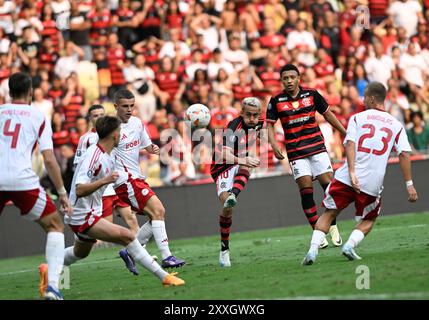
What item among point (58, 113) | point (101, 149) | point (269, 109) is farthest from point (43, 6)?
point (101, 149)

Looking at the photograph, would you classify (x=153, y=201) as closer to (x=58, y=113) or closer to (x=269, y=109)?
(x=269, y=109)

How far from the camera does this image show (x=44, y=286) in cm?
1069

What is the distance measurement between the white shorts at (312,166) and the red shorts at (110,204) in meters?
2.46

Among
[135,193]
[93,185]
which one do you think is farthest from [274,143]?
[93,185]

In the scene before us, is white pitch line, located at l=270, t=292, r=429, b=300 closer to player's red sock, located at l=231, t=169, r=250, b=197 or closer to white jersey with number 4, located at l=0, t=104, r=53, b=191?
white jersey with number 4, located at l=0, t=104, r=53, b=191

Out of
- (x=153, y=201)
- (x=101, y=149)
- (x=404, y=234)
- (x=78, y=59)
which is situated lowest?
(x=404, y=234)

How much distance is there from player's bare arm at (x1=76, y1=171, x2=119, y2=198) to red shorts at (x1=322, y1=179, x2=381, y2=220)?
2.88 meters

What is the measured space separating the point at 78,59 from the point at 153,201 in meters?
9.37

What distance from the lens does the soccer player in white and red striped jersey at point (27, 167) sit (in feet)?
32.5

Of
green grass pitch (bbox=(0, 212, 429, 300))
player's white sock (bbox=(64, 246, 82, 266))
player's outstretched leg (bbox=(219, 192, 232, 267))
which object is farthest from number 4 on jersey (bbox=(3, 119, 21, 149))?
player's outstretched leg (bbox=(219, 192, 232, 267))

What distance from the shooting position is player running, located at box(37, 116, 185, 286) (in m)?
10.5

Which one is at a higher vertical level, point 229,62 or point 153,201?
point 229,62

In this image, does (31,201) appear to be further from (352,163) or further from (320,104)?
(320,104)

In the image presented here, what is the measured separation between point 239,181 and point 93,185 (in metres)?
3.19
